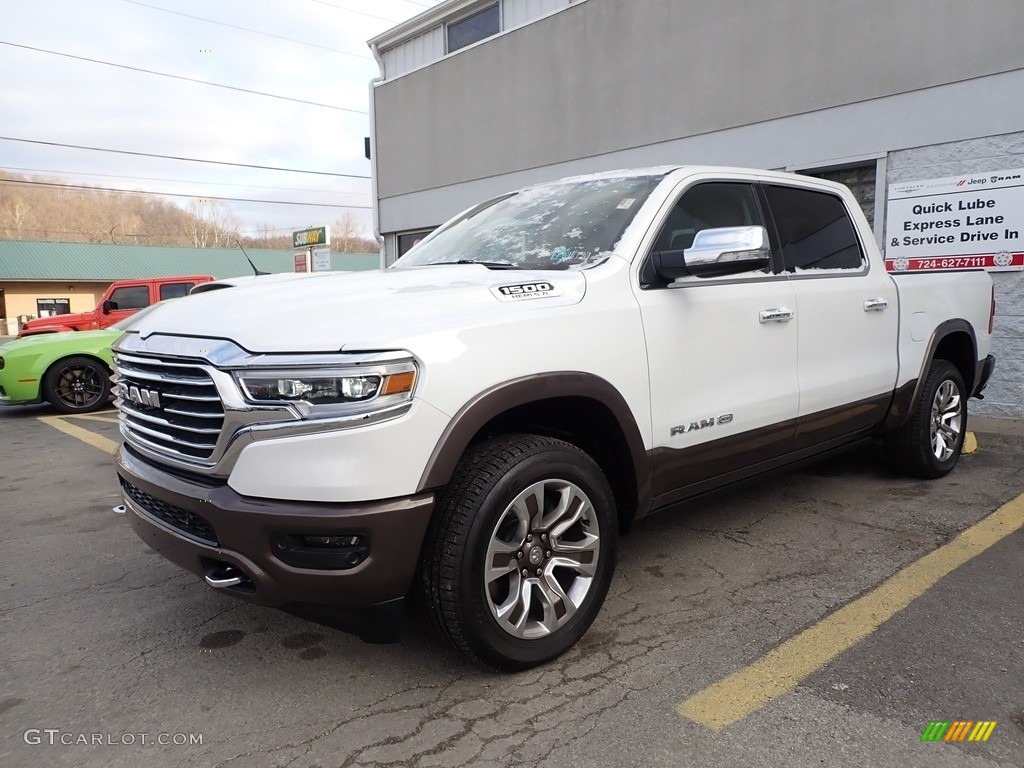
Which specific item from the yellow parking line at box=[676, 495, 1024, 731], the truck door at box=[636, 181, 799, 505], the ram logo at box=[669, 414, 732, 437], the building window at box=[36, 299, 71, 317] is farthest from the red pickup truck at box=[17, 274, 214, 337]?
the building window at box=[36, 299, 71, 317]

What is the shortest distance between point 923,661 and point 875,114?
6576 millimetres

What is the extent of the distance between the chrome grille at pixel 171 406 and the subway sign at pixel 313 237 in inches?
928

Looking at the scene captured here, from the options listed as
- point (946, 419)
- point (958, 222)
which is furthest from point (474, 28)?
point (946, 419)

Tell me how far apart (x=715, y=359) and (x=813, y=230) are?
1.38 m

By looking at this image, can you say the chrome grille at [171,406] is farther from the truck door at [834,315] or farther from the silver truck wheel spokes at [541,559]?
the truck door at [834,315]

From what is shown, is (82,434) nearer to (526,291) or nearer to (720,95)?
(526,291)

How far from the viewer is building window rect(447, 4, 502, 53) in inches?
482

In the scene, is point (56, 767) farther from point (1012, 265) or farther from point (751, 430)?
point (1012, 265)

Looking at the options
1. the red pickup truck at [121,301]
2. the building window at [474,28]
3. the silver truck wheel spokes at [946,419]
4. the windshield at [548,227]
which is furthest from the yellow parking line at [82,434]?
the building window at [474,28]

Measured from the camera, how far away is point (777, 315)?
353 cm

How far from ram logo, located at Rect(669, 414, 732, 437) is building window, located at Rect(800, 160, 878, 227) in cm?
558

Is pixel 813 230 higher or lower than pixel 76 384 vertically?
higher

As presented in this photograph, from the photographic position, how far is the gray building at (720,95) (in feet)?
22.8

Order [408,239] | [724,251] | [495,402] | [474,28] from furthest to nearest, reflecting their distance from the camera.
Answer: [408,239]
[474,28]
[724,251]
[495,402]
